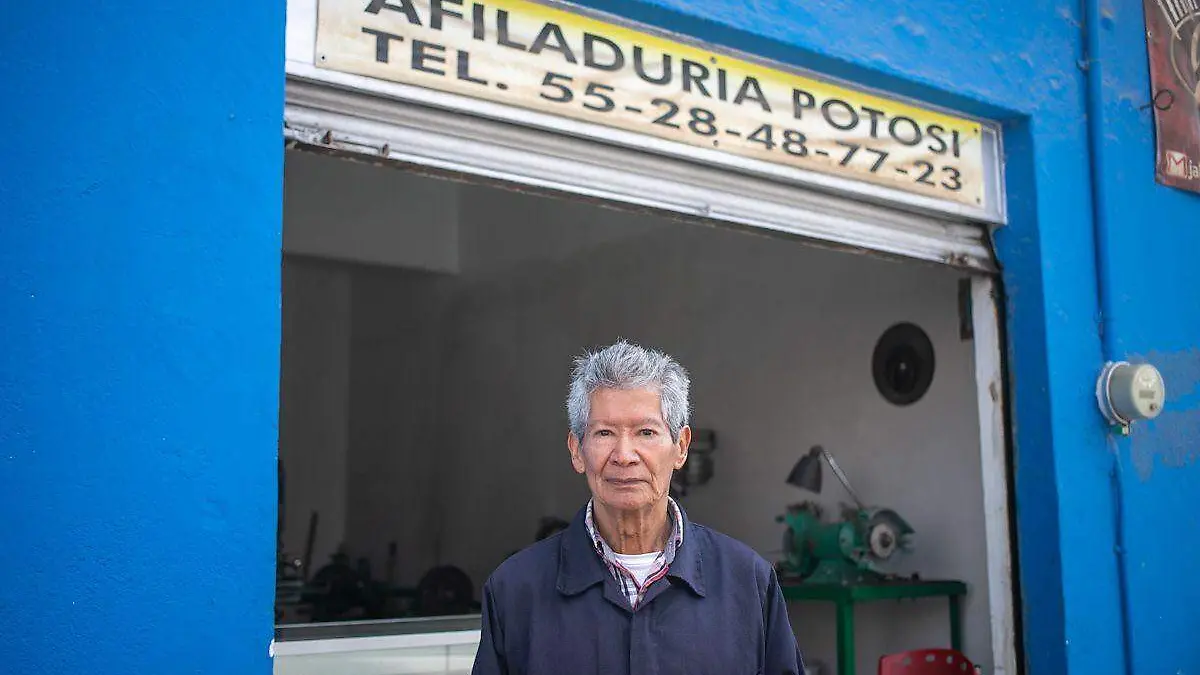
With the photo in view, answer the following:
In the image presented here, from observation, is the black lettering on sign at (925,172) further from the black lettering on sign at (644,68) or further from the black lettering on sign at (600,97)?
the black lettering on sign at (600,97)

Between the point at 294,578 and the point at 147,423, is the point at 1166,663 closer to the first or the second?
the point at 147,423

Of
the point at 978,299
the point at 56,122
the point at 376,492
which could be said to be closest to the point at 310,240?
the point at 376,492

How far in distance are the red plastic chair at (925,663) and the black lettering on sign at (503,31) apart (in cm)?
240

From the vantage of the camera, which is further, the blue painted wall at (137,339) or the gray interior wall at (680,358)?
the gray interior wall at (680,358)

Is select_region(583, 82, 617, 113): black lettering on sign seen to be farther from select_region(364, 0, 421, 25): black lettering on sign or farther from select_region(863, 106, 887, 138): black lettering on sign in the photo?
select_region(863, 106, 887, 138): black lettering on sign

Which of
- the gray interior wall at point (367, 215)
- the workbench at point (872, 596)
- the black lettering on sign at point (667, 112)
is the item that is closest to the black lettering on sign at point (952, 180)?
the black lettering on sign at point (667, 112)

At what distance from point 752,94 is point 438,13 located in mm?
1243

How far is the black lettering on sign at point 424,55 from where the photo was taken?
3219mm

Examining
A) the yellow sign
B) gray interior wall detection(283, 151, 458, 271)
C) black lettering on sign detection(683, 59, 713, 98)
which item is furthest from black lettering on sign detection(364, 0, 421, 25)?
gray interior wall detection(283, 151, 458, 271)

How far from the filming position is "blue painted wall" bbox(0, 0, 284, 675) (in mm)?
2457

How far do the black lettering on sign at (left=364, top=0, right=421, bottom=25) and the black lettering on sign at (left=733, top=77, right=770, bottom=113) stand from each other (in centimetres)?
124

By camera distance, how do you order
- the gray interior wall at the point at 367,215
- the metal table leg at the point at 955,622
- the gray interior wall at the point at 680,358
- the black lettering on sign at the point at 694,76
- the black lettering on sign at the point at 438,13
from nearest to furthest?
the black lettering on sign at the point at 438,13
the black lettering on sign at the point at 694,76
the metal table leg at the point at 955,622
the gray interior wall at the point at 680,358
the gray interior wall at the point at 367,215

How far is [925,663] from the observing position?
4047mm

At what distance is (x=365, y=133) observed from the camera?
3.19m
